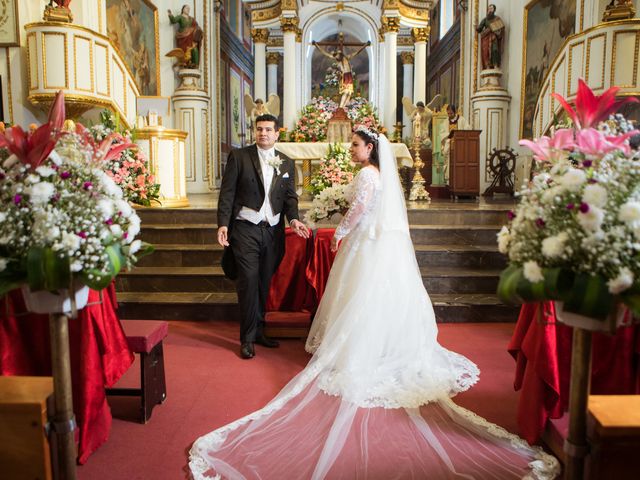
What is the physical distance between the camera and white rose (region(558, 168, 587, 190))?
1569 mm

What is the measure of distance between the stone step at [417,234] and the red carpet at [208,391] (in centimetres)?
163

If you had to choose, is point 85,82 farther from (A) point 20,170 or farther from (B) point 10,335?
(A) point 20,170

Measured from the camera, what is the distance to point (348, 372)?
338 centimetres

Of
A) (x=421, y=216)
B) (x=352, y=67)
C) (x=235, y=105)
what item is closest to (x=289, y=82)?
(x=235, y=105)

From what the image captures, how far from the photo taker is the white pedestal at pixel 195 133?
12570 mm

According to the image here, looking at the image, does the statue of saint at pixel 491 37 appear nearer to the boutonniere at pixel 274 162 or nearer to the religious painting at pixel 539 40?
the religious painting at pixel 539 40

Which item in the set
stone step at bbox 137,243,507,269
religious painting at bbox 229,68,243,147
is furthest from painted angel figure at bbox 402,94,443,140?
religious painting at bbox 229,68,243,147

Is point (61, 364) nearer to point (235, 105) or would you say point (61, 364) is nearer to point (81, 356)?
point (81, 356)

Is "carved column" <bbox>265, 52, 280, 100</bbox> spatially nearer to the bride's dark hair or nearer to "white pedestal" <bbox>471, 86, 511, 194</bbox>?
"white pedestal" <bbox>471, 86, 511, 194</bbox>

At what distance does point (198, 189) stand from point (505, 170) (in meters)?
7.45

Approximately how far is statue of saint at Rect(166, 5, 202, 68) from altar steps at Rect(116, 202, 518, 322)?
21.6 ft

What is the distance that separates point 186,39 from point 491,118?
7434mm

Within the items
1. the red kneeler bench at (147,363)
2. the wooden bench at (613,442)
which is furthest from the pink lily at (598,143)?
the red kneeler bench at (147,363)

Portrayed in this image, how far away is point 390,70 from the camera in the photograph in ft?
43.9
